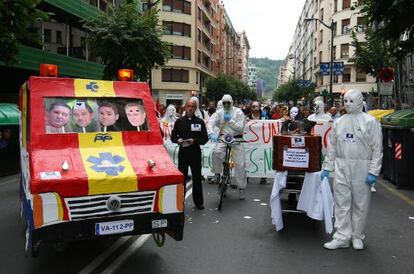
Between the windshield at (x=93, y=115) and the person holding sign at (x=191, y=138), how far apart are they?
2.08 meters

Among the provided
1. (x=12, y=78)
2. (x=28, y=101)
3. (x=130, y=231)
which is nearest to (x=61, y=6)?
(x=12, y=78)

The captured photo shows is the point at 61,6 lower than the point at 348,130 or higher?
higher

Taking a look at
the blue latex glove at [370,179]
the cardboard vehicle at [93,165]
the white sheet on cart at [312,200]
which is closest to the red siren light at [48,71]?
the cardboard vehicle at [93,165]

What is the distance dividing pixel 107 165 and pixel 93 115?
0.92 metres

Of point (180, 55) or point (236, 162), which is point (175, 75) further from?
point (236, 162)

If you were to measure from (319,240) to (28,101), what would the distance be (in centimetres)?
408

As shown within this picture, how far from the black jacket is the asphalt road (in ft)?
3.99

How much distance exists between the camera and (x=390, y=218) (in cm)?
763

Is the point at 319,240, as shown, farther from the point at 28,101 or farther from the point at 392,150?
the point at 392,150

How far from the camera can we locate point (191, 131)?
26.2ft

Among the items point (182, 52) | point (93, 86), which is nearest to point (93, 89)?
point (93, 86)

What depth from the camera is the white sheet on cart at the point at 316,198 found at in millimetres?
6344

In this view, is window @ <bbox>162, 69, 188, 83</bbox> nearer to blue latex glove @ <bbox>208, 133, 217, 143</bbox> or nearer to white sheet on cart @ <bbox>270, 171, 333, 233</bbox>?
blue latex glove @ <bbox>208, 133, 217, 143</bbox>

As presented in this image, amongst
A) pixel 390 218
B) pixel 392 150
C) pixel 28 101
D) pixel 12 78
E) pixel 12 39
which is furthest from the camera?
pixel 12 78
